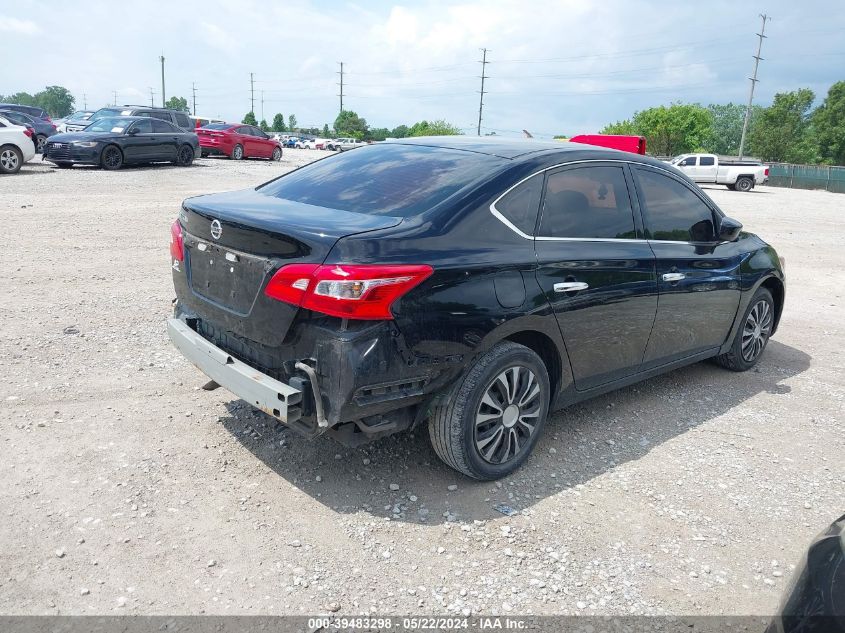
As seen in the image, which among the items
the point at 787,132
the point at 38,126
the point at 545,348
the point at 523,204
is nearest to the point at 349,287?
the point at 523,204

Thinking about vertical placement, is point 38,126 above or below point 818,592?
above

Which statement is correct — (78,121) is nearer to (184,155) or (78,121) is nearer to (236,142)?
(184,155)

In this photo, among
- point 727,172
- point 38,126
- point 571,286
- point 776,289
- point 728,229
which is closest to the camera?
point 571,286

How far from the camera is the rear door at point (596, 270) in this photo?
12.2 ft

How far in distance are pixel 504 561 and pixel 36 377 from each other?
341cm

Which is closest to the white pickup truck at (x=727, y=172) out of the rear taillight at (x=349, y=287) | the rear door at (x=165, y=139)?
the rear door at (x=165, y=139)

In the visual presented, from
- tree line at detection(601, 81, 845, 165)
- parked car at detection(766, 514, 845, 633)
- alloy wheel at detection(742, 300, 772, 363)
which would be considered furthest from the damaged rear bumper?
tree line at detection(601, 81, 845, 165)

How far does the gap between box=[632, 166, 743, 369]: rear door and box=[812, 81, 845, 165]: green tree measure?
297 feet

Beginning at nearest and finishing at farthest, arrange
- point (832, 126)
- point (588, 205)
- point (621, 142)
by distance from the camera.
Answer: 1. point (588, 205)
2. point (621, 142)
3. point (832, 126)

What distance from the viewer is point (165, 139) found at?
786 inches

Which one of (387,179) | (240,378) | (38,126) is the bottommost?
(240,378)

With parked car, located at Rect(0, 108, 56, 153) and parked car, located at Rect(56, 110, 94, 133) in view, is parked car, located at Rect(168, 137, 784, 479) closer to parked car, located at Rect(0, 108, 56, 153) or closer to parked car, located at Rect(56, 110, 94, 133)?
parked car, located at Rect(56, 110, 94, 133)

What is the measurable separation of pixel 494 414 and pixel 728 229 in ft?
8.48

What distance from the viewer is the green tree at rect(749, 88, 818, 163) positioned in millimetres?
84438
